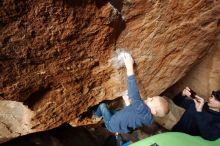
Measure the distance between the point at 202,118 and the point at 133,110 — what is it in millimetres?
1051

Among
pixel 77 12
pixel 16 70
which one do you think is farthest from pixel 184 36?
pixel 16 70

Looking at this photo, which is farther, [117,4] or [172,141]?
[172,141]

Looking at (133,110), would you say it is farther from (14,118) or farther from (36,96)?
(14,118)

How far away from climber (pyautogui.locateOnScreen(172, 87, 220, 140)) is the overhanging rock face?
60 centimetres

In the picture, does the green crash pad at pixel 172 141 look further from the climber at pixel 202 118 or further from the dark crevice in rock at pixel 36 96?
the dark crevice in rock at pixel 36 96

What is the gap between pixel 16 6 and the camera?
1786 millimetres

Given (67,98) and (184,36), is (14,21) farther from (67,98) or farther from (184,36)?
(184,36)

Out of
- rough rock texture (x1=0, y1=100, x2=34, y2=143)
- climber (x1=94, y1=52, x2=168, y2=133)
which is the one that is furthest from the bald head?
rough rock texture (x1=0, y1=100, x2=34, y2=143)

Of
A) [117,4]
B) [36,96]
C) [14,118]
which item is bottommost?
[14,118]

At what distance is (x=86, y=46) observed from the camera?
2.32 metres

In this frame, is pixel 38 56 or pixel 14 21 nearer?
pixel 14 21

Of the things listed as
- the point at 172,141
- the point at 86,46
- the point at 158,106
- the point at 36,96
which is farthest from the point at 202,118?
the point at 36,96

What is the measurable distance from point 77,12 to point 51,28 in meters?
0.22

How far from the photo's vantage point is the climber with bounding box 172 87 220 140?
3.18m
